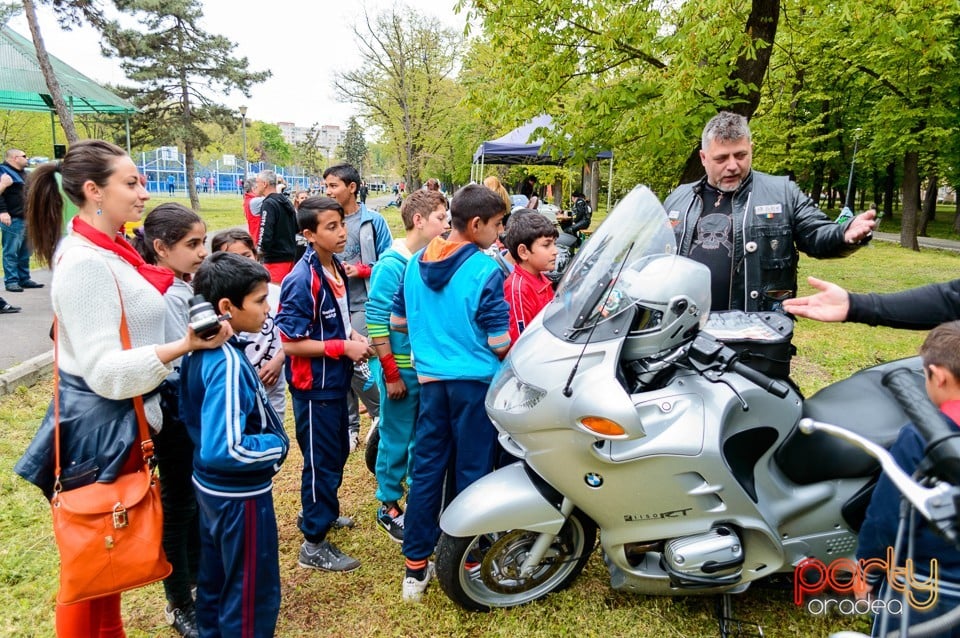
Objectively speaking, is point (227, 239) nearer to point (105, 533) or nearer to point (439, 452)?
point (439, 452)

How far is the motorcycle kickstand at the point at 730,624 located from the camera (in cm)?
242

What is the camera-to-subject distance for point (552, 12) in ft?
25.2

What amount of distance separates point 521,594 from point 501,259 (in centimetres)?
202

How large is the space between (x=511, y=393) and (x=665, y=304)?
0.68m

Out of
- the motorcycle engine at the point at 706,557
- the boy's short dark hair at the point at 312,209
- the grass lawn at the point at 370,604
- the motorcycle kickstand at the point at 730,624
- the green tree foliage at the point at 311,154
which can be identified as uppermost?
the green tree foliage at the point at 311,154

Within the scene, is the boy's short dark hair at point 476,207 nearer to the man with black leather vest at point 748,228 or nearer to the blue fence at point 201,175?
the man with black leather vest at point 748,228

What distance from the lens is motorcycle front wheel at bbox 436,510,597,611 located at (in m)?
2.54

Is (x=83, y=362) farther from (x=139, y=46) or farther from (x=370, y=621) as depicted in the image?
(x=139, y=46)

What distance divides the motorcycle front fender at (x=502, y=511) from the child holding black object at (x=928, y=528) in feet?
3.74

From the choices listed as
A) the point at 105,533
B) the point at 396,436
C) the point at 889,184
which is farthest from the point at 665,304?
the point at 889,184

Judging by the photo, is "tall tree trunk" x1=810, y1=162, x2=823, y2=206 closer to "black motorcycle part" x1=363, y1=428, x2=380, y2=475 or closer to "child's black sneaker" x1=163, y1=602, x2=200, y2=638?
"black motorcycle part" x1=363, y1=428, x2=380, y2=475

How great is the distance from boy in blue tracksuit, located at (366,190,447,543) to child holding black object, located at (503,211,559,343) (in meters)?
0.45

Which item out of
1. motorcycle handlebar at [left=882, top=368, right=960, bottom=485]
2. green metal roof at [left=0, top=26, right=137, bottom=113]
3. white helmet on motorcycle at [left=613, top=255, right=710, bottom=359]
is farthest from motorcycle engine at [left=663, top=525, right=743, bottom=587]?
green metal roof at [left=0, top=26, right=137, bottom=113]

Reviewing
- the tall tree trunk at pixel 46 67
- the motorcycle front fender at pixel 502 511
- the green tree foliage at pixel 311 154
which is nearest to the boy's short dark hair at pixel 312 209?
the motorcycle front fender at pixel 502 511
